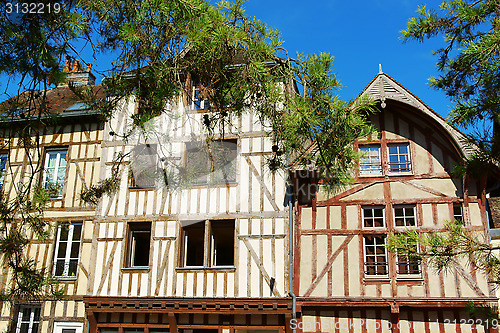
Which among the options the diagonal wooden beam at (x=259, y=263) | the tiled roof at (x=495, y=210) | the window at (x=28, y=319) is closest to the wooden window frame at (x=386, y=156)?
the tiled roof at (x=495, y=210)

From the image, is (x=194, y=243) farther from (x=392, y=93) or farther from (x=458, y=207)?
(x=458, y=207)

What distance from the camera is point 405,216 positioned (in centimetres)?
998

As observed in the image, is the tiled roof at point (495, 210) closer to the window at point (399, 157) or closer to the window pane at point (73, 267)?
the window at point (399, 157)

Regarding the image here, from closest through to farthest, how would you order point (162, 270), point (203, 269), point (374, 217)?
point (374, 217)
point (203, 269)
point (162, 270)

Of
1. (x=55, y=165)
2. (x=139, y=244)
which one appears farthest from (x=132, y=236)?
(x=55, y=165)

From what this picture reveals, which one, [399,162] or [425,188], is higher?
[399,162]

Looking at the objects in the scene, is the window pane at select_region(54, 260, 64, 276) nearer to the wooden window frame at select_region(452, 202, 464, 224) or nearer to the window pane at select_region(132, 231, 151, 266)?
the window pane at select_region(132, 231, 151, 266)

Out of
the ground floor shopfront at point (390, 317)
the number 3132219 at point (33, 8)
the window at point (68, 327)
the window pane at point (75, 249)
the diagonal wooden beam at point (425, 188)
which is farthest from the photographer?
the window pane at point (75, 249)

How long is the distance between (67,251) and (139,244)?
1734 millimetres

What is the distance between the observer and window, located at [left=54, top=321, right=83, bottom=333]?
34.8ft

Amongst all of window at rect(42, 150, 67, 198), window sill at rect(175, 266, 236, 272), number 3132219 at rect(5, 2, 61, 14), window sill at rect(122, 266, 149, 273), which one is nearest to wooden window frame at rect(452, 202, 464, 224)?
window sill at rect(175, 266, 236, 272)

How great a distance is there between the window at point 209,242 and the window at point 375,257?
110 inches

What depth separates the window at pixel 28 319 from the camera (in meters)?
10.9

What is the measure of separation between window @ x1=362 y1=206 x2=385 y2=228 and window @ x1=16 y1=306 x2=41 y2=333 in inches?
293
